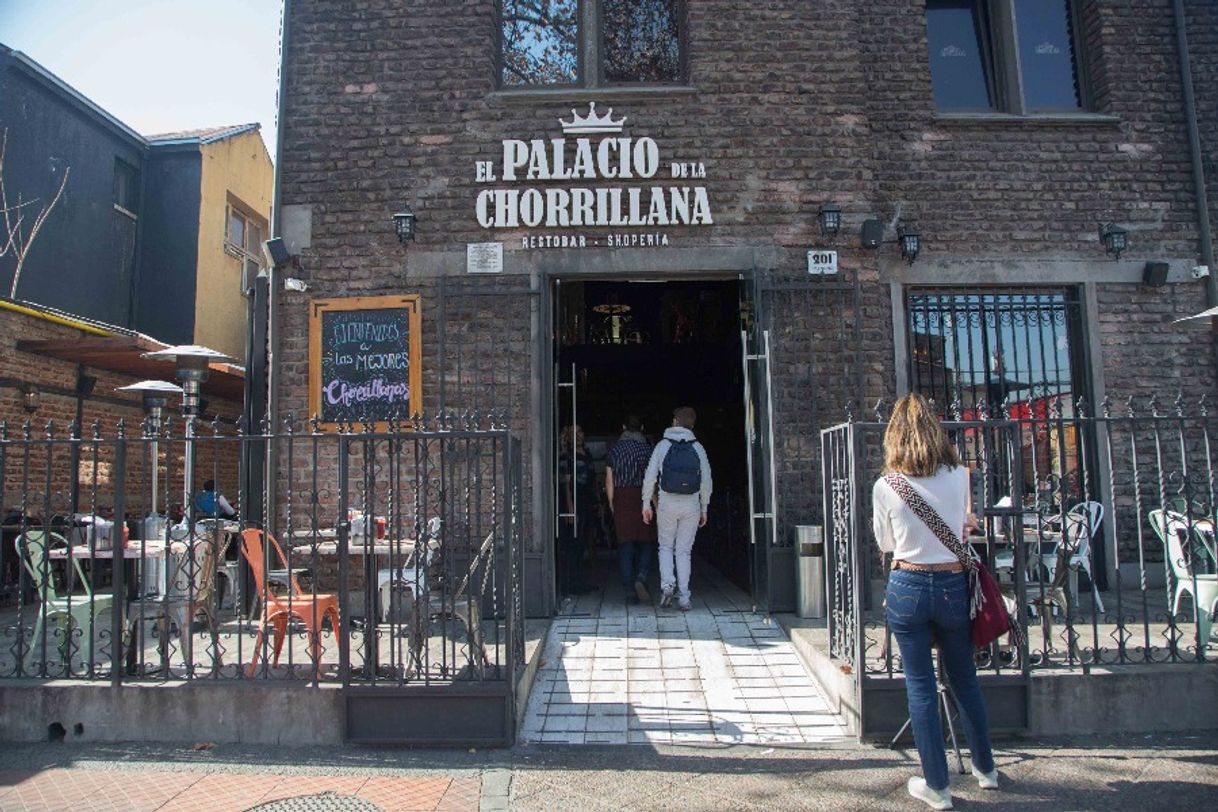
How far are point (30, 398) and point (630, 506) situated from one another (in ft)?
22.9

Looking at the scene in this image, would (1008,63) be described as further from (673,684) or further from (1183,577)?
(673,684)

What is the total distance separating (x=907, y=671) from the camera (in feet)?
13.0

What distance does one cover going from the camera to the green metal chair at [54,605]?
500cm

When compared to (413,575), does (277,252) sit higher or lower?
higher

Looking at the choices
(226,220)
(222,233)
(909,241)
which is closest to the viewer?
(909,241)

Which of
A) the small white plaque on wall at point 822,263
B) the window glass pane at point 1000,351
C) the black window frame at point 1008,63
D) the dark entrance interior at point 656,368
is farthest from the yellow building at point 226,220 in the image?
the black window frame at point 1008,63

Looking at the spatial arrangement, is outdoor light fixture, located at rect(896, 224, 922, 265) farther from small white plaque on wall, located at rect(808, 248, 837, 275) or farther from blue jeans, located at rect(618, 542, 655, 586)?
blue jeans, located at rect(618, 542, 655, 586)

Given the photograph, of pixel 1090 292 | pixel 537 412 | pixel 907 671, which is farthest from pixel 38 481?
pixel 1090 292

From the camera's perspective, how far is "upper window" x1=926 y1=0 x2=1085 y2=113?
8.66 metres

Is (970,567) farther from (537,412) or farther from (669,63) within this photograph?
(669,63)

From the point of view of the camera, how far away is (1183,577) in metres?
5.83

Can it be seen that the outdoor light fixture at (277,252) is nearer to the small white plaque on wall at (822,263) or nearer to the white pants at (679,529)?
the white pants at (679,529)

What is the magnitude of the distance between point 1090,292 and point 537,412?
524 centimetres

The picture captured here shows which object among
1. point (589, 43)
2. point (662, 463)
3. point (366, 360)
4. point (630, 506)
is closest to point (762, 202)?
point (589, 43)
